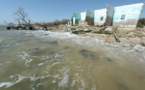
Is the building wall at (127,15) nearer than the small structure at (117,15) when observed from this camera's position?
Yes

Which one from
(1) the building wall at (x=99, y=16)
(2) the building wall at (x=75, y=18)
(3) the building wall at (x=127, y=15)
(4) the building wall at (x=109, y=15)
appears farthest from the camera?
(2) the building wall at (x=75, y=18)

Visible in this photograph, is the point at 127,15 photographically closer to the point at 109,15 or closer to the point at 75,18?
the point at 109,15

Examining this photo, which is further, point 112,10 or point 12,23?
point 12,23

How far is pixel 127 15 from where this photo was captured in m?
16.4

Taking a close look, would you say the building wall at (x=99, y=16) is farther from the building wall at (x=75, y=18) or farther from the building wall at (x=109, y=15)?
the building wall at (x=75, y=18)

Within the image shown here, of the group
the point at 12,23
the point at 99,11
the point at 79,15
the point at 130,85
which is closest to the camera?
the point at 130,85

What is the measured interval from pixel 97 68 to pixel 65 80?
1.24 m

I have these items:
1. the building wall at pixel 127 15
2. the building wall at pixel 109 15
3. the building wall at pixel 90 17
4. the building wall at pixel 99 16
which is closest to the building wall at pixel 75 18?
the building wall at pixel 90 17

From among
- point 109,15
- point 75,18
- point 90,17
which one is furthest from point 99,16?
point 75,18

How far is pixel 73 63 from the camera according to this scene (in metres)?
3.85

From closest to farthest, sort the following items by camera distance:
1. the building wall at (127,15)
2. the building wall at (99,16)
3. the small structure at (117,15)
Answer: the building wall at (127,15) → the small structure at (117,15) → the building wall at (99,16)

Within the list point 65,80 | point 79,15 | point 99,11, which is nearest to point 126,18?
point 99,11

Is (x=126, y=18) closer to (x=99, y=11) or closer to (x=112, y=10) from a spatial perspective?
(x=112, y=10)

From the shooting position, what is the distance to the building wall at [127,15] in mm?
15185
